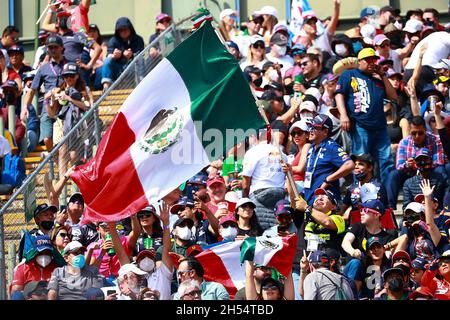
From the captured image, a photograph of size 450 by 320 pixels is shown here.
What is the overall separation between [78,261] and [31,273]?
535 millimetres

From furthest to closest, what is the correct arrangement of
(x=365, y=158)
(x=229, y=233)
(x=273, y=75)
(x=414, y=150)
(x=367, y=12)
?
1. (x=367, y=12)
2. (x=273, y=75)
3. (x=414, y=150)
4. (x=365, y=158)
5. (x=229, y=233)

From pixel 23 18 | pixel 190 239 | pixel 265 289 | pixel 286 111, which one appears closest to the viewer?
pixel 265 289

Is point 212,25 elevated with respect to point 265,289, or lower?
elevated

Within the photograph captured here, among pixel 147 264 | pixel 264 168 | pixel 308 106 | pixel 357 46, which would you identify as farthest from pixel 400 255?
pixel 357 46

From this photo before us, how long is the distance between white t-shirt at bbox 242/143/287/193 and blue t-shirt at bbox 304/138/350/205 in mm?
338

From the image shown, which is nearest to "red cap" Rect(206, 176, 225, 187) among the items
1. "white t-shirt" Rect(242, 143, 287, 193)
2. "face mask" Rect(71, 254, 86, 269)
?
"white t-shirt" Rect(242, 143, 287, 193)

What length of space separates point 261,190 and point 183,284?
9.56 feet

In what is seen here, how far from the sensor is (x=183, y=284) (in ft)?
56.2

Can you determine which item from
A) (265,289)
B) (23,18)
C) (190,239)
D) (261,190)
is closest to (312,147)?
(261,190)

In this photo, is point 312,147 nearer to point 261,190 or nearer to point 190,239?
point 261,190

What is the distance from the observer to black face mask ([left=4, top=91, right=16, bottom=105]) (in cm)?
2389

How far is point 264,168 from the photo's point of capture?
1997cm

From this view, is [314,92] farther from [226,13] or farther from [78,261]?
[78,261]

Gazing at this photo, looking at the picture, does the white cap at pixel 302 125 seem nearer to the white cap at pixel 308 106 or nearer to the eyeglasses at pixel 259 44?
the white cap at pixel 308 106
